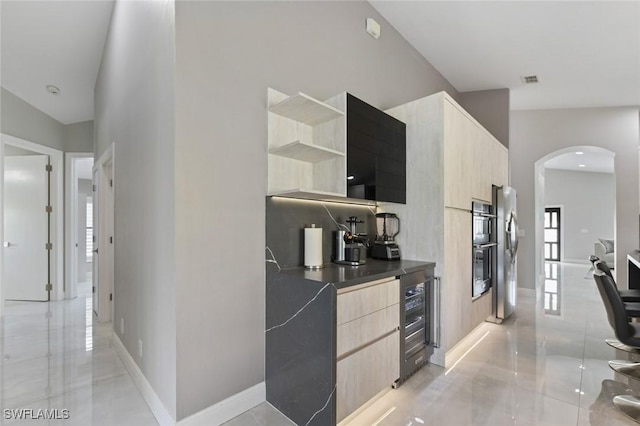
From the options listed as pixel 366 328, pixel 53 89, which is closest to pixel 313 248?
pixel 366 328

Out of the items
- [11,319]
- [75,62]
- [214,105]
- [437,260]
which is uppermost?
[75,62]

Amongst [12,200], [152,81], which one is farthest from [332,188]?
[12,200]

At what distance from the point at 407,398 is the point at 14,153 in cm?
714

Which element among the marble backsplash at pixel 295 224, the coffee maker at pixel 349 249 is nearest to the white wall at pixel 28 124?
the marble backsplash at pixel 295 224

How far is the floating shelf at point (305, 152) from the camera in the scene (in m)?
2.20

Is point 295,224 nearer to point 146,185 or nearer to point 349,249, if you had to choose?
point 349,249

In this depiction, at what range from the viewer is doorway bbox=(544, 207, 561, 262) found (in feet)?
38.3

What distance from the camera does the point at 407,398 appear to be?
2271mm

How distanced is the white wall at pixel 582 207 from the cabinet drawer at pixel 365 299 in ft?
39.7

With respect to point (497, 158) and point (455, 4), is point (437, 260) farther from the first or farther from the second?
point (455, 4)

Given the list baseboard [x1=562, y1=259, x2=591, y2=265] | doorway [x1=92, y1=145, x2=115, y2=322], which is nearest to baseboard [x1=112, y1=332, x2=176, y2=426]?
doorway [x1=92, y1=145, x2=115, y2=322]

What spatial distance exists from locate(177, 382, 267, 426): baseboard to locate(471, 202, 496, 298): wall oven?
2.35 meters

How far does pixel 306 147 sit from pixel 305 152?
143 mm

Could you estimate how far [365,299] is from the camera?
205 cm
